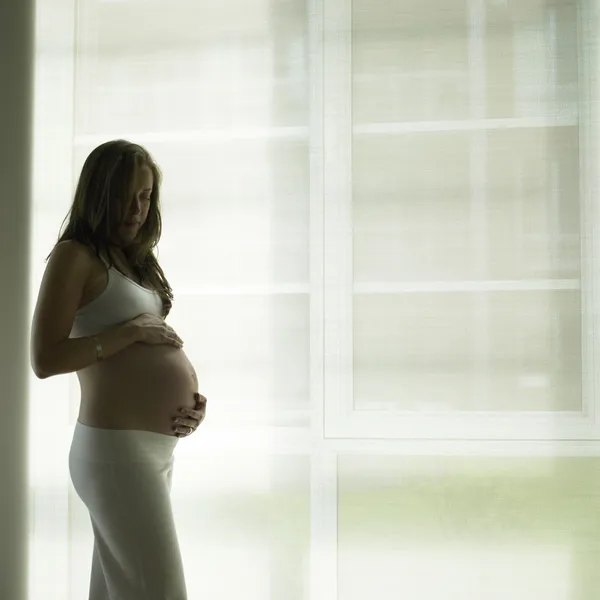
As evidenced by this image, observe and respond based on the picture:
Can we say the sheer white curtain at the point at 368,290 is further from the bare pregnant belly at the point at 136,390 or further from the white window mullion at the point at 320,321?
the bare pregnant belly at the point at 136,390

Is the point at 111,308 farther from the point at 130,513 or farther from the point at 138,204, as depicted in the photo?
the point at 130,513

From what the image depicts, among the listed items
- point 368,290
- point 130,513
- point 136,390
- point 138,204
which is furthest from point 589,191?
point 130,513

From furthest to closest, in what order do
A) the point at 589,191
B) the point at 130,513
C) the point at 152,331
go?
the point at 589,191 → the point at 152,331 → the point at 130,513

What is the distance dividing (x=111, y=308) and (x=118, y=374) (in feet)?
0.46

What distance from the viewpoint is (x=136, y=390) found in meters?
1.54

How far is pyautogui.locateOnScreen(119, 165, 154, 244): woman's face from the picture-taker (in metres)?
1.60

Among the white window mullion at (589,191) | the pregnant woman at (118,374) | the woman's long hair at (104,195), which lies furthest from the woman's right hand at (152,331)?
the white window mullion at (589,191)

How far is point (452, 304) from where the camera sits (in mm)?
1979

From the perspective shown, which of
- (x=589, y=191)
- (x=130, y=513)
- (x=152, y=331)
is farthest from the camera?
(x=589, y=191)

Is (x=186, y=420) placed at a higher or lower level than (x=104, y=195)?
lower

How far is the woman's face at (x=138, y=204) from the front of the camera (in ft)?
5.24

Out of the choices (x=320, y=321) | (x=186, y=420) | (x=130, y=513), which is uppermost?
(x=320, y=321)

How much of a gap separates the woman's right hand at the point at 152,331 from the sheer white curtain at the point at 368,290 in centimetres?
45

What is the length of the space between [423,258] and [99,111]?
3.36 feet
